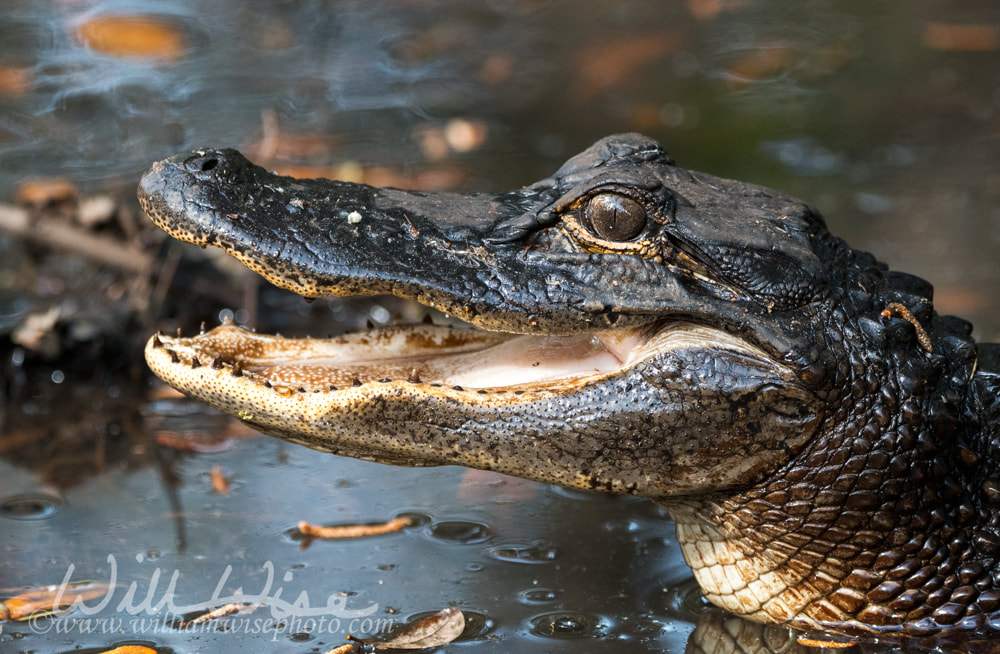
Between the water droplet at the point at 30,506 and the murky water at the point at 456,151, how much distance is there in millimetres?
12

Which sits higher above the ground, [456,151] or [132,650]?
[456,151]

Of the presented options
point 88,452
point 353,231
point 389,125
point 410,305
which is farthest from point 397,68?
point 353,231

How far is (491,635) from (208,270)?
→ 2764mm

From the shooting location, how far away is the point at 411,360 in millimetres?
2900

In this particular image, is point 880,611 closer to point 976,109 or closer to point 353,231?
point 353,231

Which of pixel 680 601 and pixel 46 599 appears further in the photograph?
pixel 680 601

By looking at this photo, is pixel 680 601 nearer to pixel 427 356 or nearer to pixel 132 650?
pixel 427 356

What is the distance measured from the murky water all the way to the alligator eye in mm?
1121

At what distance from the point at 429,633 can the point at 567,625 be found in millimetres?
396

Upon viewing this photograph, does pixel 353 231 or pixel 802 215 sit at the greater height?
pixel 802 215

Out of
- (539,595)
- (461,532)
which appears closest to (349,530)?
(461,532)

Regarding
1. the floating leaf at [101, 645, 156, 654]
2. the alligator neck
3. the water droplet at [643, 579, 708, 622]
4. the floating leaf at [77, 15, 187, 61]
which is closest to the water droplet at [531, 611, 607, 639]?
the water droplet at [643, 579, 708, 622]

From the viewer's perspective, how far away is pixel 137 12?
28.8 ft

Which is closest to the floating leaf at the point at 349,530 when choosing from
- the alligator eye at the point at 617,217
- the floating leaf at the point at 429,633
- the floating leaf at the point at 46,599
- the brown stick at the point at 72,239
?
the floating leaf at the point at 429,633
